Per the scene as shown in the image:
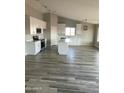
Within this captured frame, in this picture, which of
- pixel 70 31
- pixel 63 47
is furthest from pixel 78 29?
pixel 63 47

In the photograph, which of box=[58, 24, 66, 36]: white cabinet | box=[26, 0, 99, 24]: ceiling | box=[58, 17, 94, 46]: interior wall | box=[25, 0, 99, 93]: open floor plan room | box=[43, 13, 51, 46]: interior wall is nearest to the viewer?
box=[25, 0, 99, 93]: open floor plan room

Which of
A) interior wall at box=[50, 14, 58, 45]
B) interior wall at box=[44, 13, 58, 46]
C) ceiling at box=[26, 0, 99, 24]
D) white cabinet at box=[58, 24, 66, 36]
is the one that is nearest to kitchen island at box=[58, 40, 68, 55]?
ceiling at box=[26, 0, 99, 24]

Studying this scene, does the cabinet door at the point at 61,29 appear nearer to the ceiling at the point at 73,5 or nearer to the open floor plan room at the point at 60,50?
the open floor plan room at the point at 60,50

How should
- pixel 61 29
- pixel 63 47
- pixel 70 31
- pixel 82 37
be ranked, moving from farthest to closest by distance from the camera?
pixel 82 37
pixel 70 31
pixel 61 29
pixel 63 47

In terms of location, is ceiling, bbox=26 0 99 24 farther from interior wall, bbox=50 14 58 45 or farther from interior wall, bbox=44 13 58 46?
interior wall, bbox=50 14 58 45

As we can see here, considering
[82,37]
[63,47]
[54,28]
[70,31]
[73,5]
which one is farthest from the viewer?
[82,37]

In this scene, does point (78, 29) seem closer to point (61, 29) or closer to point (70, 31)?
point (70, 31)

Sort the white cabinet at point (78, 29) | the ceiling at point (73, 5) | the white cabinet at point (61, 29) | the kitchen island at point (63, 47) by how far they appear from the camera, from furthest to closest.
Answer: the white cabinet at point (78, 29) < the white cabinet at point (61, 29) < the kitchen island at point (63, 47) < the ceiling at point (73, 5)

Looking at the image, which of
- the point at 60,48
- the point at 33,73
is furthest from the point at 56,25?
the point at 33,73

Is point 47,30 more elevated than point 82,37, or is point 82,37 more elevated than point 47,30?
point 47,30

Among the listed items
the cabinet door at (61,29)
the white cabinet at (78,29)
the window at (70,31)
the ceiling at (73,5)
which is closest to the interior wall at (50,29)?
the cabinet door at (61,29)
